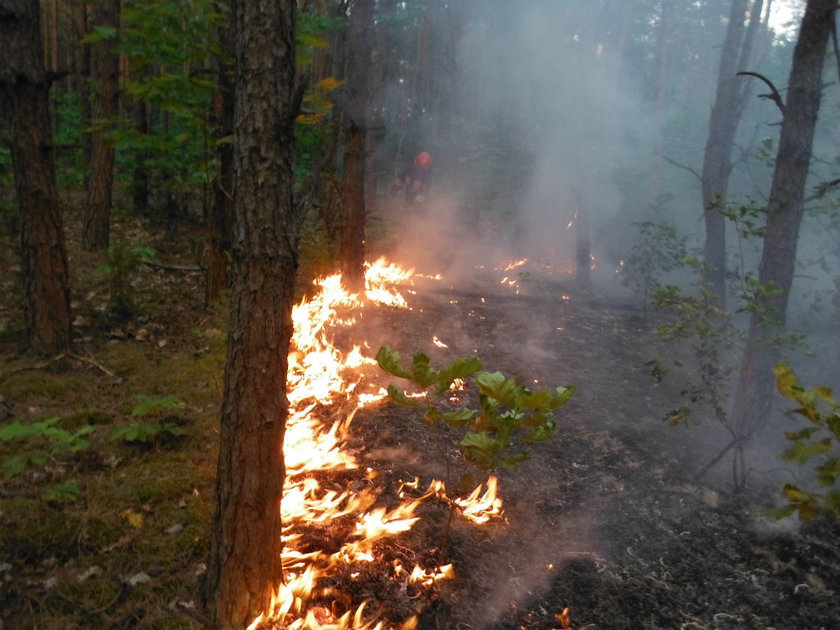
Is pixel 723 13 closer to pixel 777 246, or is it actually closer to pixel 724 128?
pixel 724 128

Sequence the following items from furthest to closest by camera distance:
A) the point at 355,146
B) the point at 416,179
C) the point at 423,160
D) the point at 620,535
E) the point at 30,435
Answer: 1. the point at 416,179
2. the point at 423,160
3. the point at 355,146
4. the point at 620,535
5. the point at 30,435

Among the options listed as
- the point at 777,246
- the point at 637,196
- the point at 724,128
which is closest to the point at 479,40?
the point at 637,196

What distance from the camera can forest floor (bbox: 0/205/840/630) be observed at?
340cm

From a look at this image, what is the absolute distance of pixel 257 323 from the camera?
9.50 ft

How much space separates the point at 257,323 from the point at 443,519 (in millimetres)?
2248

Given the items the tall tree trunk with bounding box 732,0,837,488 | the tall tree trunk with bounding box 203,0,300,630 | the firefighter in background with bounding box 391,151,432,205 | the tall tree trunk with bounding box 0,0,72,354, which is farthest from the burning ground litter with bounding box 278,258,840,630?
the firefighter in background with bounding box 391,151,432,205

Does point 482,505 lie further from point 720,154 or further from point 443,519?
point 720,154

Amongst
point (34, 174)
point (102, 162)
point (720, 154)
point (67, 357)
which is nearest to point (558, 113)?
point (720, 154)

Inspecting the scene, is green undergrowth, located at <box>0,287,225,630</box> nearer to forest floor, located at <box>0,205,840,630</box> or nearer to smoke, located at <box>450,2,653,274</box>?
forest floor, located at <box>0,205,840,630</box>

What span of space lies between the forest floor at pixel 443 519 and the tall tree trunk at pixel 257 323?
1.36ft

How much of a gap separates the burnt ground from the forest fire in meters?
0.19

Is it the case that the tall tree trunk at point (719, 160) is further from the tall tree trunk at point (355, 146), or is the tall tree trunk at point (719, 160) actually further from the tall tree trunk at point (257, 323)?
the tall tree trunk at point (257, 323)

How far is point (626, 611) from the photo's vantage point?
11.7 ft

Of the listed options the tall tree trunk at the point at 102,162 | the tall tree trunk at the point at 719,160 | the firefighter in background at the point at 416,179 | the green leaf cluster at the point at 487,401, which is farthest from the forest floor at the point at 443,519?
the firefighter in background at the point at 416,179
